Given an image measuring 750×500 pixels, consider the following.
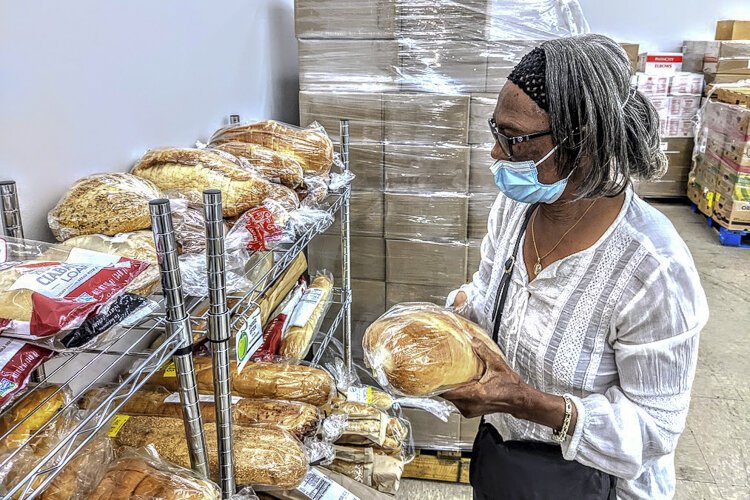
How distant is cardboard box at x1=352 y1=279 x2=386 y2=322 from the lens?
7.93ft

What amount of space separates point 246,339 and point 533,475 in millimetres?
622

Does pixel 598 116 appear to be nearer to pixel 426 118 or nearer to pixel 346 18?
pixel 426 118

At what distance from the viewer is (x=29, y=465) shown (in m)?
0.76

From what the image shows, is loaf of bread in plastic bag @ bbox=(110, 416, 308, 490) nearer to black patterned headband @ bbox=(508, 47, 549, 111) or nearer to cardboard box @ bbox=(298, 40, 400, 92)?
black patterned headband @ bbox=(508, 47, 549, 111)

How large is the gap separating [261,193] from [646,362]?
83cm

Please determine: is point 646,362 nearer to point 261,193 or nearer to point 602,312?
point 602,312

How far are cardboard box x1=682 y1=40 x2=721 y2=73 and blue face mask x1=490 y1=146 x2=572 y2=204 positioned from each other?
6.19m

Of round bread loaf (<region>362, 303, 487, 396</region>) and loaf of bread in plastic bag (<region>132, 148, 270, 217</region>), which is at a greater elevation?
loaf of bread in plastic bag (<region>132, 148, 270, 217</region>)

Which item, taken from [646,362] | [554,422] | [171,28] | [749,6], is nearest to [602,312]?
[646,362]

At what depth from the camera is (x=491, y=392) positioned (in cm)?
96

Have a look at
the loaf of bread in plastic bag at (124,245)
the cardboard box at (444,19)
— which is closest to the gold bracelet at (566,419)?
the loaf of bread in plastic bag at (124,245)

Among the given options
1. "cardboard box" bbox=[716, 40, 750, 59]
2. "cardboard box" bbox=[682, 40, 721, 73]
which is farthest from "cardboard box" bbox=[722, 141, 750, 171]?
"cardboard box" bbox=[682, 40, 721, 73]

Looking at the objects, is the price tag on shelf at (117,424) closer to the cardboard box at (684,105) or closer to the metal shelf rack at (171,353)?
the metal shelf rack at (171,353)

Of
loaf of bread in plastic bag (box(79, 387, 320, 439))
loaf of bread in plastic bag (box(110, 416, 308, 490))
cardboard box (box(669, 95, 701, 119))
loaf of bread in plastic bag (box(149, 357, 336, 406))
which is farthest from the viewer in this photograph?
cardboard box (box(669, 95, 701, 119))
